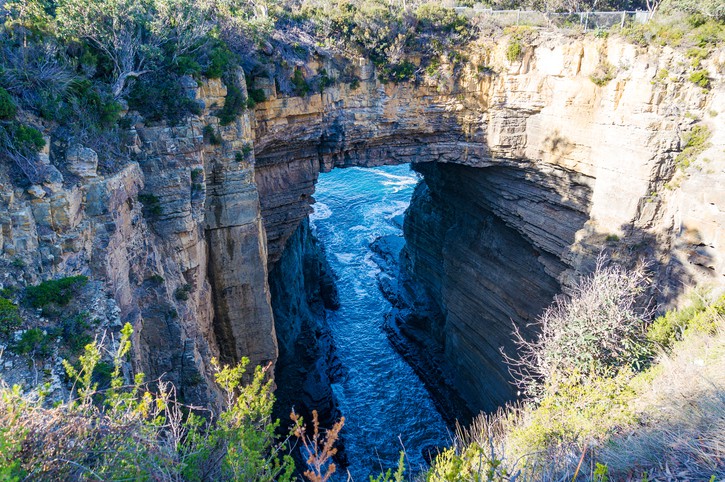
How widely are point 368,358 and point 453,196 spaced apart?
9.11 m

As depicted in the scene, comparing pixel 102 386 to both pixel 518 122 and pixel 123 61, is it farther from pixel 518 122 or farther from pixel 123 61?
pixel 518 122

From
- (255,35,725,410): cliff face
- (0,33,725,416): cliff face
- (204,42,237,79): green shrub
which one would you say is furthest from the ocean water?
(204,42,237,79): green shrub

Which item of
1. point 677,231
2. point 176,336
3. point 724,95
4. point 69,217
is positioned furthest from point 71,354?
point 724,95

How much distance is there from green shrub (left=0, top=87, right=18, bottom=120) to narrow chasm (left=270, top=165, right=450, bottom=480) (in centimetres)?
1172

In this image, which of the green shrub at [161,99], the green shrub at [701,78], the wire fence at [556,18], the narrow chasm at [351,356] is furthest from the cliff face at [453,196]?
the wire fence at [556,18]

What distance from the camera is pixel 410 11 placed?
51.4 ft

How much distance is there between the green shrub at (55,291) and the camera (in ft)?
20.7

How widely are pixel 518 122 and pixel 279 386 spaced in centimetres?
1317

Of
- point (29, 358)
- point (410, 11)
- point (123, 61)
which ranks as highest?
point (410, 11)

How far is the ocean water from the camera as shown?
18.6 metres

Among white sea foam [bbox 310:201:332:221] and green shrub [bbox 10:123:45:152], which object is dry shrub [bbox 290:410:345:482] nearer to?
green shrub [bbox 10:123:45:152]

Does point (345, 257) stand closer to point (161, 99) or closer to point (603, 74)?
point (603, 74)

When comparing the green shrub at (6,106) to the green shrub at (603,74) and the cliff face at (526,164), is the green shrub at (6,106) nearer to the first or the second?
the cliff face at (526,164)

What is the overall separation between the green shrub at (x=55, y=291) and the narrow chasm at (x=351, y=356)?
964cm
